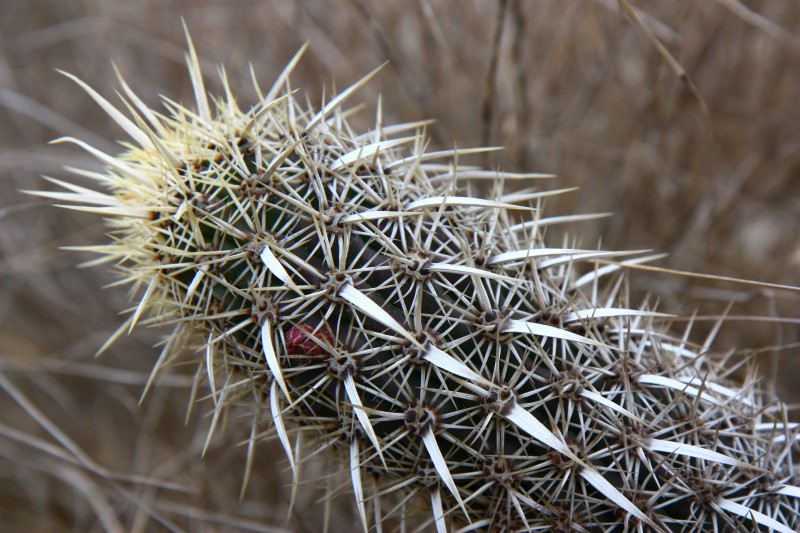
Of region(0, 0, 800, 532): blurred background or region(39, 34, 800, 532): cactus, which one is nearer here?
region(39, 34, 800, 532): cactus

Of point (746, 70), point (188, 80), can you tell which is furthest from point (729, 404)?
point (188, 80)

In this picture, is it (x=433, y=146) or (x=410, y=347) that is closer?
(x=410, y=347)

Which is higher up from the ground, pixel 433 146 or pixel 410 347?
pixel 410 347

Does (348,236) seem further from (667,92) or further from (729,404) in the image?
(667,92)

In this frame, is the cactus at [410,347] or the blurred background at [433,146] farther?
the blurred background at [433,146]
